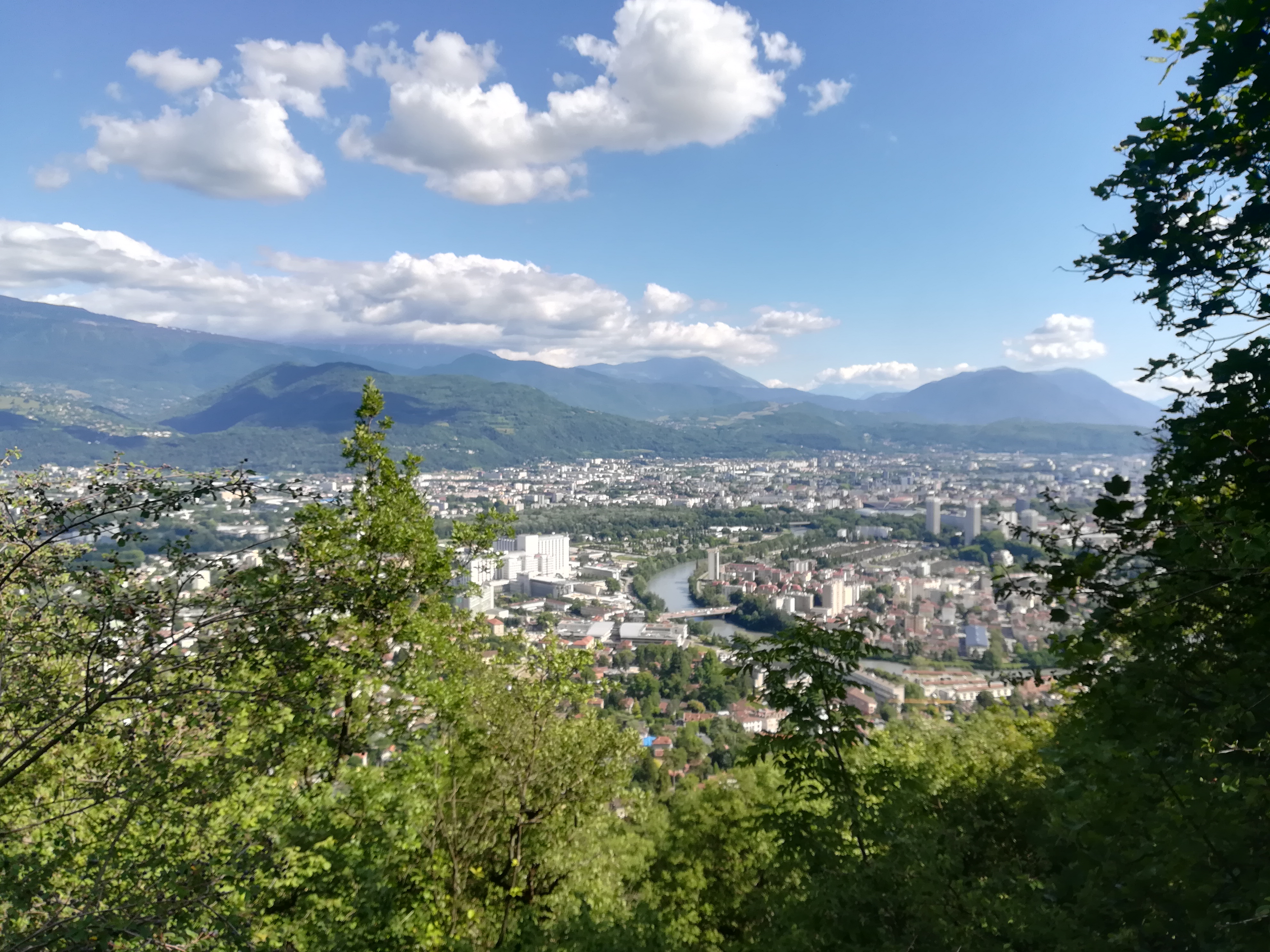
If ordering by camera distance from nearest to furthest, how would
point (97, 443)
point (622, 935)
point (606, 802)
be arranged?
1. point (622, 935)
2. point (606, 802)
3. point (97, 443)

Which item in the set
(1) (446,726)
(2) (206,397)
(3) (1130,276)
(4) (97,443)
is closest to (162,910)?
(1) (446,726)

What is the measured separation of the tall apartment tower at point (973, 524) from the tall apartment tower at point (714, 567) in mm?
20888

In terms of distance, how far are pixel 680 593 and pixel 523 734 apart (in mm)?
38392

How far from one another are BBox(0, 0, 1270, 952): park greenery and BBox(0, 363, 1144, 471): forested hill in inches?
3284

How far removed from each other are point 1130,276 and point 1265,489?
118 centimetres

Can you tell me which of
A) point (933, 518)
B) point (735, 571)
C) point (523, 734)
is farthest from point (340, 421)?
point (523, 734)

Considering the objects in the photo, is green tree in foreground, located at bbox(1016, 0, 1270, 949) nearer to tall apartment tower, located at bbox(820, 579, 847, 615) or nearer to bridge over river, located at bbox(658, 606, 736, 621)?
tall apartment tower, located at bbox(820, 579, 847, 615)

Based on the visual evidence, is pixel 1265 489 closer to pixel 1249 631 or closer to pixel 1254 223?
pixel 1249 631

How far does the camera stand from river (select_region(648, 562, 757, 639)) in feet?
107

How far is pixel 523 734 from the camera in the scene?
4289 millimetres

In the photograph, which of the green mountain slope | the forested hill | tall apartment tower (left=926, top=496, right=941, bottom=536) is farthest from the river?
the green mountain slope

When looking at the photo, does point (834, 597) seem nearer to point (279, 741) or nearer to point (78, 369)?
point (279, 741)

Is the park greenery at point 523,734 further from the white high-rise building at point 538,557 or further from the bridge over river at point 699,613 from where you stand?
the white high-rise building at point 538,557

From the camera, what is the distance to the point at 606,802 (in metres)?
4.61
